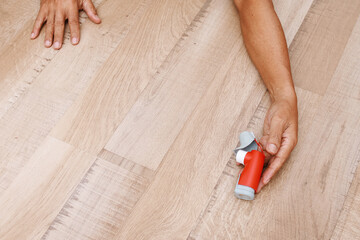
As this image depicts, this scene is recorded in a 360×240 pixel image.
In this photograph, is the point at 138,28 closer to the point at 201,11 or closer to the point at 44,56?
the point at 201,11

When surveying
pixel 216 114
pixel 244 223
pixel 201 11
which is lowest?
pixel 244 223

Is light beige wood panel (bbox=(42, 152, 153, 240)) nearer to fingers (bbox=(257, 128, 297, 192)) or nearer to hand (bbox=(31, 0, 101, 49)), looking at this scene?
fingers (bbox=(257, 128, 297, 192))

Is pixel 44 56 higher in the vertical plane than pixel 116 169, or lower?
higher

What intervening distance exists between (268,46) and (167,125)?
42 cm

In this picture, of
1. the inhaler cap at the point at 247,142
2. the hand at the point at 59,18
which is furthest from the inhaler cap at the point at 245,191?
the hand at the point at 59,18

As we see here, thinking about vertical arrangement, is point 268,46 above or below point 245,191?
above

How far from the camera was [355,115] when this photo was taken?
4.07ft

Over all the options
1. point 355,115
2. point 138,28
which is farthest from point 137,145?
point 355,115

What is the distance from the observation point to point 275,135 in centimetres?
112

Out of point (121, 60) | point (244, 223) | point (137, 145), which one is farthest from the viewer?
point (121, 60)

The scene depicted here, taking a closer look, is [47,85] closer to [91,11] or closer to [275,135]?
[91,11]

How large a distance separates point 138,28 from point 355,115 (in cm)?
80

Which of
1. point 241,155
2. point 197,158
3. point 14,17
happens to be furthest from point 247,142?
point 14,17

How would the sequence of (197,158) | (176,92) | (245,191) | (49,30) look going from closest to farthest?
1. (245,191)
2. (197,158)
3. (176,92)
4. (49,30)
